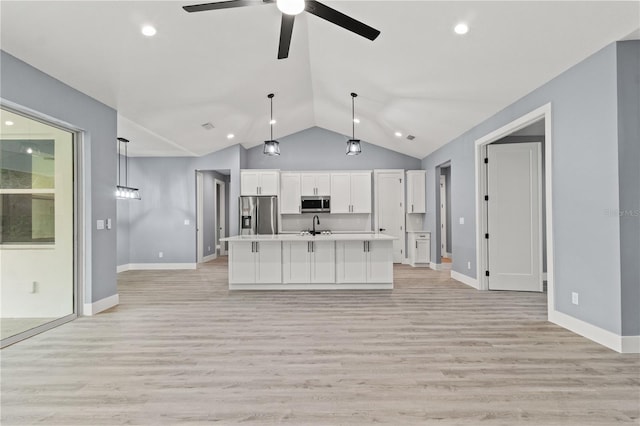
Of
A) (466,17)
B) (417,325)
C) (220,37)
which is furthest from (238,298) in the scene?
(466,17)

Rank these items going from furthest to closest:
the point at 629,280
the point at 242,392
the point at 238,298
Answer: the point at 238,298 → the point at 629,280 → the point at 242,392

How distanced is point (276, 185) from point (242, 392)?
613cm

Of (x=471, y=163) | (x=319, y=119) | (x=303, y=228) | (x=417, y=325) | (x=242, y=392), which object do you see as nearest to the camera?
(x=242, y=392)

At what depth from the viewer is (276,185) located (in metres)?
8.06

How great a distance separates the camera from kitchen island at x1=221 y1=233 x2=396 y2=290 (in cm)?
534

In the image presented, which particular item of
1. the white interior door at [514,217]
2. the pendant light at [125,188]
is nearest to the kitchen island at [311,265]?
the white interior door at [514,217]

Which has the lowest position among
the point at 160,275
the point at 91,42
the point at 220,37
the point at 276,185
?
the point at 160,275

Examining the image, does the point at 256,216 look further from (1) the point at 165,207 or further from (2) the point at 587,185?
(2) the point at 587,185

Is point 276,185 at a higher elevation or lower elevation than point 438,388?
higher

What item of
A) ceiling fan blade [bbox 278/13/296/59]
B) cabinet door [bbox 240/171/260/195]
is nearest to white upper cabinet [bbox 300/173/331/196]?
cabinet door [bbox 240/171/260/195]

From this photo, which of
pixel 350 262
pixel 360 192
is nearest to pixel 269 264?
pixel 350 262

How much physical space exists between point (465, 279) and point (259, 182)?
197 inches

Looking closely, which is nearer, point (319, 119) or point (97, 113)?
point (97, 113)

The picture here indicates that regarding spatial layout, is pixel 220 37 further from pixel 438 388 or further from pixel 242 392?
pixel 438 388
